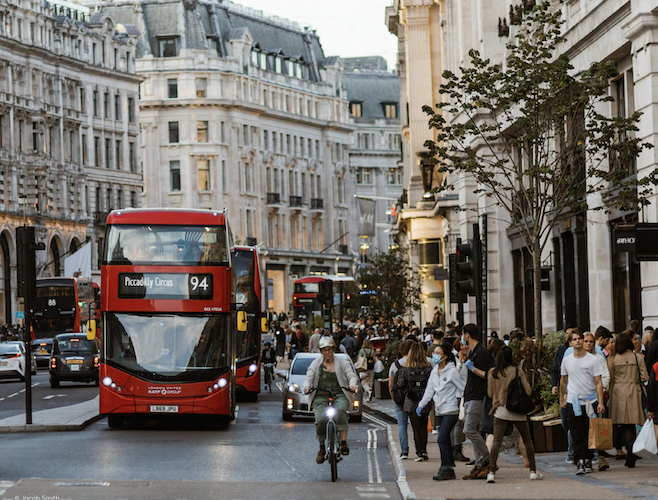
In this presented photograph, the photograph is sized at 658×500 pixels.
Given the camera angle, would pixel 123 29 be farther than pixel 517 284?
Yes

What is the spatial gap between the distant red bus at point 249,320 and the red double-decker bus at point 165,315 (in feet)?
30.7

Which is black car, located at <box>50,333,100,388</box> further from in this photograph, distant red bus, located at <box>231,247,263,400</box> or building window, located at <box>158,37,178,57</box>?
building window, located at <box>158,37,178,57</box>

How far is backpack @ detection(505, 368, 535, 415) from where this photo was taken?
16.3 metres

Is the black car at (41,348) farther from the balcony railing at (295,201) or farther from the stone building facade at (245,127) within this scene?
the balcony railing at (295,201)

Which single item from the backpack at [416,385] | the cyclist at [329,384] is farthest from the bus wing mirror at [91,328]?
the cyclist at [329,384]

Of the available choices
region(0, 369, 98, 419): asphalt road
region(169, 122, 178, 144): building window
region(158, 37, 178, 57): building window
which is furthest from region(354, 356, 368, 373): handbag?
region(158, 37, 178, 57): building window

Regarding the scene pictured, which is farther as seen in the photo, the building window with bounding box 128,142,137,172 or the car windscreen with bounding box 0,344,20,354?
the building window with bounding box 128,142,137,172

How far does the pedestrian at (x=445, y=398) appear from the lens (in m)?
17.0

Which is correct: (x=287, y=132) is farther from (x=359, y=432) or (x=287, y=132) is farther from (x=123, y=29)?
(x=359, y=432)

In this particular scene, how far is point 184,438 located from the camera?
24344mm

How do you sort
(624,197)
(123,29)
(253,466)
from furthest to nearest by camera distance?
1. (123,29)
2. (624,197)
3. (253,466)

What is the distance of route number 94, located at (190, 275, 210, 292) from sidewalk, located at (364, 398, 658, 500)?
280 inches

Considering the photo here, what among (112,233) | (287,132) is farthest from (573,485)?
(287,132)

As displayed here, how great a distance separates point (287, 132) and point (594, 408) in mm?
118818
